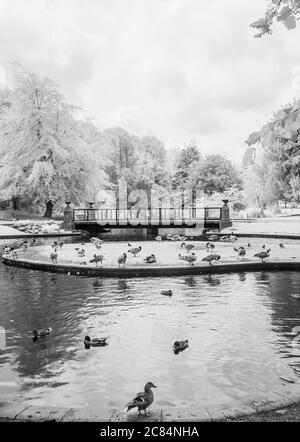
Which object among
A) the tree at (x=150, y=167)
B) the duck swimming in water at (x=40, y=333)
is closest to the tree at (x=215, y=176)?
the tree at (x=150, y=167)

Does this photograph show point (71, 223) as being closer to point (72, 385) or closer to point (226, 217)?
point (226, 217)

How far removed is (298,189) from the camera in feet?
139

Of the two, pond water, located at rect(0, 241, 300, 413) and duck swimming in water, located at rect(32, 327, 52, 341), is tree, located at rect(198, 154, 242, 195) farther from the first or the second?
duck swimming in water, located at rect(32, 327, 52, 341)

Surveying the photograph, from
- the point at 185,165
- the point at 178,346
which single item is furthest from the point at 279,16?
the point at 185,165

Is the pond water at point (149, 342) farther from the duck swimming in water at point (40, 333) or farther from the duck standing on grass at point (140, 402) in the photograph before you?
the duck standing on grass at point (140, 402)

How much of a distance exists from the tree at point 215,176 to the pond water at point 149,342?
47933mm

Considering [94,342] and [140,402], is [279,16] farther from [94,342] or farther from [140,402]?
[94,342]

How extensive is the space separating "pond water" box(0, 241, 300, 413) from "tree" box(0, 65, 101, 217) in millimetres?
33575

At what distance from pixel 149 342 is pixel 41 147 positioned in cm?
4254

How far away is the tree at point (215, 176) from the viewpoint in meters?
63.2

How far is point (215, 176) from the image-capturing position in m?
62.7

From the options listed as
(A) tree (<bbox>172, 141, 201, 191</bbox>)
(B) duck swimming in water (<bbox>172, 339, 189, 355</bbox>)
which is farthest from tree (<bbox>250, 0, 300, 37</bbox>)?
(A) tree (<bbox>172, 141, 201, 191</bbox>)

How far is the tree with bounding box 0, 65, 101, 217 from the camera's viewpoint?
158 ft
